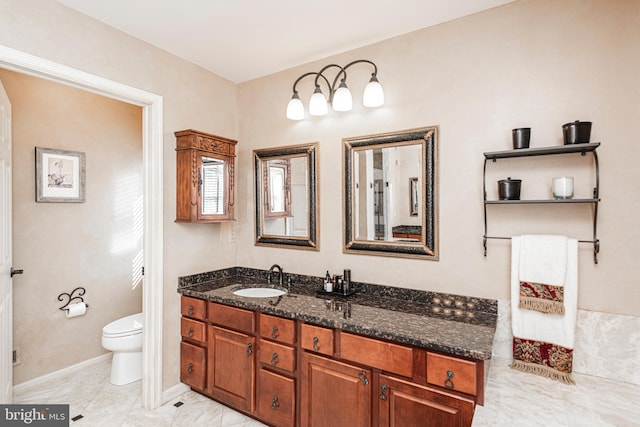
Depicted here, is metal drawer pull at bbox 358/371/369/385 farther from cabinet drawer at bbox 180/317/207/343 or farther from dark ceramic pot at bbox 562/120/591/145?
dark ceramic pot at bbox 562/120/591/145

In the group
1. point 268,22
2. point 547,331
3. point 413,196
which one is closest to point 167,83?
point 268,22

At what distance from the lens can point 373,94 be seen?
6.93 ft

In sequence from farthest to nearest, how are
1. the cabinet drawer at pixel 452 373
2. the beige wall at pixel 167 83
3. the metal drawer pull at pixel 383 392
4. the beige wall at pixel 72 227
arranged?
the beige wall at pixel 72 227 < the beige wall at pixel 167 83 < the metal drawer pull at pixel 383 392 < the cabinet drawer at pixel 452 373

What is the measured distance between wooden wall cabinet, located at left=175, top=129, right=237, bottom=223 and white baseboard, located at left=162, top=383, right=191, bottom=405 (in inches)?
49.7

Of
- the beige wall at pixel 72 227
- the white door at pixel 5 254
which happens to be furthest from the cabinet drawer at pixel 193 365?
the beige wall at pixel 72 227

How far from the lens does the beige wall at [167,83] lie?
5.83 feet

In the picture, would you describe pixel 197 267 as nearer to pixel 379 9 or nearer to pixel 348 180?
pixel 348 180

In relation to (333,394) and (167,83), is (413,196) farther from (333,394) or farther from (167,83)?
(167,83)

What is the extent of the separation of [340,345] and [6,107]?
8.35ft

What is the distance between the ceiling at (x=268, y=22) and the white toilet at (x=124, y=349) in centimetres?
221

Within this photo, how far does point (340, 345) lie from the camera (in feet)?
5.88

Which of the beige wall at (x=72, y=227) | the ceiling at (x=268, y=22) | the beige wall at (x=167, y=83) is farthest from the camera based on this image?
the beige wall at (x=72, y=227)

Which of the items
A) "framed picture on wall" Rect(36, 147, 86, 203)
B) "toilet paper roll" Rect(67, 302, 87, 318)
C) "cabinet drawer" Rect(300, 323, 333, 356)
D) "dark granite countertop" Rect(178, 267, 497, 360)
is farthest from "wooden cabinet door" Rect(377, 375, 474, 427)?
"framed picture on wall" Rect(36, 147, 86, 203)

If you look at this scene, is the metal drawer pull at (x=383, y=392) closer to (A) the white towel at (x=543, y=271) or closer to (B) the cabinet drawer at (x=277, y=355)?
(B) the cabinet drawer at (x=277, y=355)
